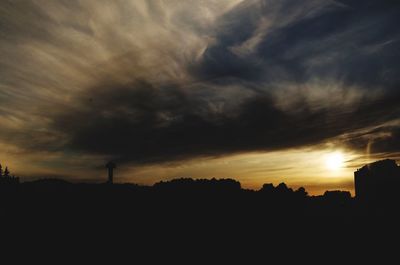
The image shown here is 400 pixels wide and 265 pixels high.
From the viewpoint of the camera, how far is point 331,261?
2170 cm

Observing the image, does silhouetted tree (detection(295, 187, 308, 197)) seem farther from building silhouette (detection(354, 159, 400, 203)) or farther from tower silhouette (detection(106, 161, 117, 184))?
tower silhouette (detection(106, 161, 117, 184))

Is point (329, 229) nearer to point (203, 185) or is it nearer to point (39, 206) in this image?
point (203, 185)

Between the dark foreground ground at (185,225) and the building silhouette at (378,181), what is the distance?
1.14 m

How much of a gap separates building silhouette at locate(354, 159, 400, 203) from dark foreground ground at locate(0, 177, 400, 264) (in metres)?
1.14

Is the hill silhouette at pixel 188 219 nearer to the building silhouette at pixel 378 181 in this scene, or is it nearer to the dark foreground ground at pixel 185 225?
the dark foreground ground at pixel 185 225

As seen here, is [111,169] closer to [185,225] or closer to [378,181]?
[185,225]

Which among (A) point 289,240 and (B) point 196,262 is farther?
(A) point 289,240

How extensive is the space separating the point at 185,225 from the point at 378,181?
66.9ft

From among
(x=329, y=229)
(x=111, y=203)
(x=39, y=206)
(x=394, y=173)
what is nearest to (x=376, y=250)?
(x=329, y=229)

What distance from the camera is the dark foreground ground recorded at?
17.4 metres

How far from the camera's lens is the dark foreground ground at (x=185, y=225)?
17406 mm

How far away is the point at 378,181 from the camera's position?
3030 cm

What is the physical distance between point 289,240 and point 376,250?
6924 millimetres

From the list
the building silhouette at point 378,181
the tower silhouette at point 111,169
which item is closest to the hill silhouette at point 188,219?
the building silhouette at point 378,181
